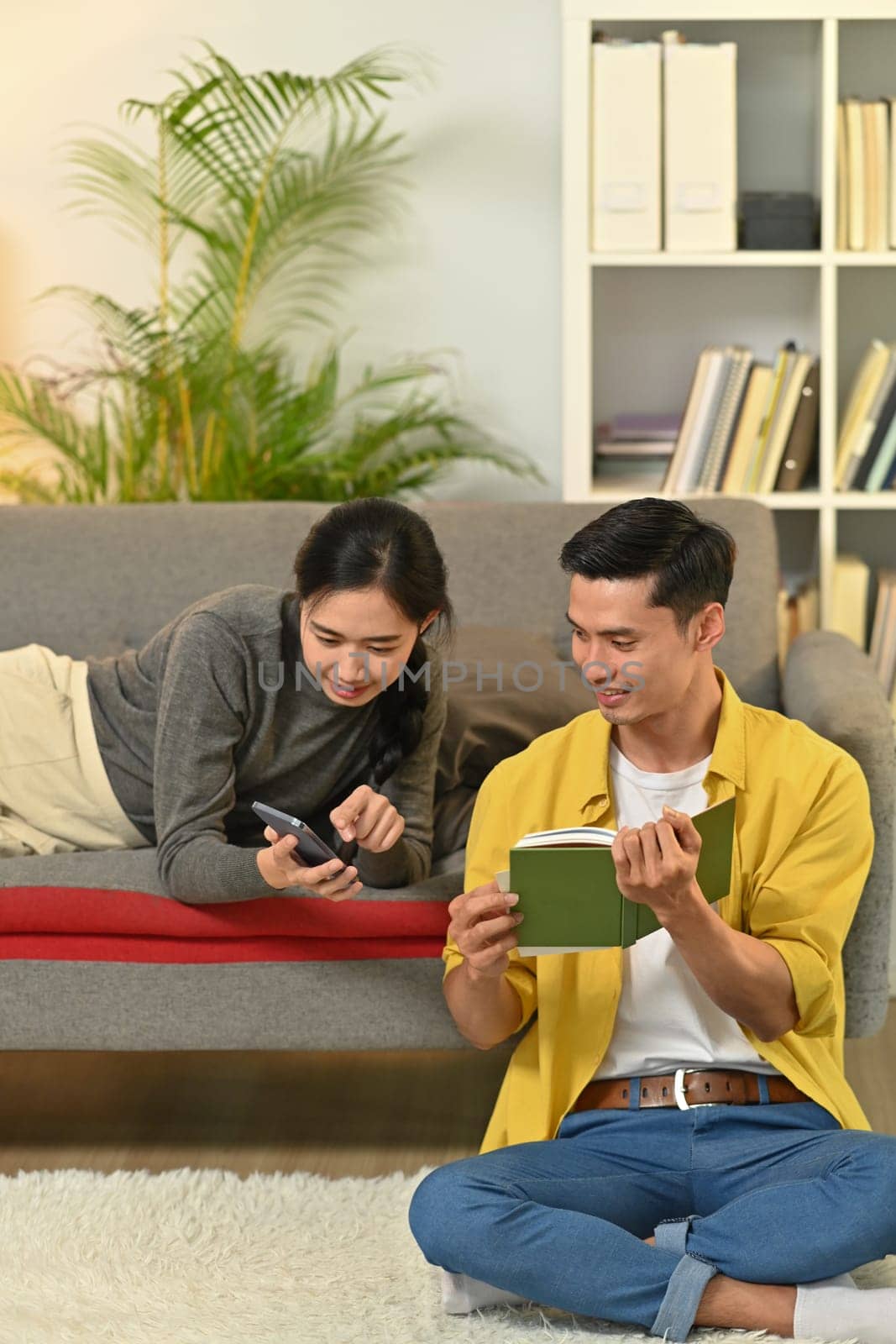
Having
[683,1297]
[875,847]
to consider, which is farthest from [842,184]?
[683,1297]

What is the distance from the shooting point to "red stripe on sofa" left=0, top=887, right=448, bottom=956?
2004mm

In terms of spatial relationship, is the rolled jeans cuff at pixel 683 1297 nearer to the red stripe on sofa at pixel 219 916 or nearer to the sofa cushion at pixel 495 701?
the red stripe on sofa at pixel 219 916

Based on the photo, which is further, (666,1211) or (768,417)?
(768,417)

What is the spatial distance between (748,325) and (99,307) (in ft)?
4.76

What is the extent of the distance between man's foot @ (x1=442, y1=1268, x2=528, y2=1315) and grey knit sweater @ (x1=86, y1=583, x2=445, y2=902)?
21.1 inches

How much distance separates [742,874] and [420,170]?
2.13 m

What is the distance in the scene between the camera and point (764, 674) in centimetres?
254

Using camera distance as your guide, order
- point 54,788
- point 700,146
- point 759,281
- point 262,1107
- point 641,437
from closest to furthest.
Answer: point 54,788 < point 262,1107 < point 700,146 < point 641,437 < point 759,281

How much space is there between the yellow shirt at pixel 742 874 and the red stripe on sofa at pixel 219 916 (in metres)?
0.26

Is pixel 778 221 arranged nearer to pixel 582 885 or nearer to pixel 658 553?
pixel 658 553

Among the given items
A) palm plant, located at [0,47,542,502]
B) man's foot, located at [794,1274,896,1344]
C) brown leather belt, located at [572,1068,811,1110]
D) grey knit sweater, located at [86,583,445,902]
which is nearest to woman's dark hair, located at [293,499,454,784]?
grey knit sweater, located at [86,583,445,902]

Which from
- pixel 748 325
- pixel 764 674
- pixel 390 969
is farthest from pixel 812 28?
pixel 390 969

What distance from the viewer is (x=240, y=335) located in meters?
3.25

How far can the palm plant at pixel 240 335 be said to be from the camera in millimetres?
3166
